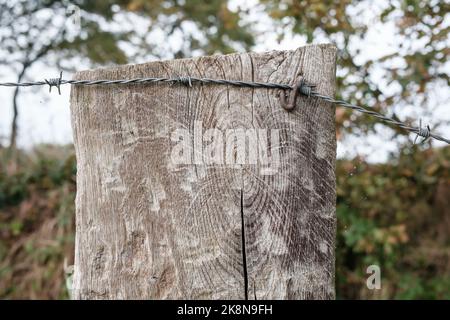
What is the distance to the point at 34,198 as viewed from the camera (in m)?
5.32

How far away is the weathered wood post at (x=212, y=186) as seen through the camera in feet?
5.03

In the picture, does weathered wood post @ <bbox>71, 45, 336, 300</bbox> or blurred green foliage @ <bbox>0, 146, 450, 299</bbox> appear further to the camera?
blurred green foliage @ <bbox>0, 146, 450, 299</bbox>

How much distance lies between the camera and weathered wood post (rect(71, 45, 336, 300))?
1.53 m

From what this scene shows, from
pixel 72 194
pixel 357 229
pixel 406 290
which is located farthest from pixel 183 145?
pixel 72 194

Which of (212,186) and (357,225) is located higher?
(212,186)

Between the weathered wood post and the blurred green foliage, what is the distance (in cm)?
254

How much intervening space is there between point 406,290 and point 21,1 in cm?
508

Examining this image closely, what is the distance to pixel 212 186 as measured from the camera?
1541mm

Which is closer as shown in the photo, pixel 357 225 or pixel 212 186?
pixel 212 186

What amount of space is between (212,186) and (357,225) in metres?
2.99

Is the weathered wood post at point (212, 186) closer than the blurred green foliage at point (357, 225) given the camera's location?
Yes

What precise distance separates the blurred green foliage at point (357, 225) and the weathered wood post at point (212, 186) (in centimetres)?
254

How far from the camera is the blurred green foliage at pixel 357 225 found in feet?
14.1

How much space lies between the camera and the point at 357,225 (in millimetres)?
4289
